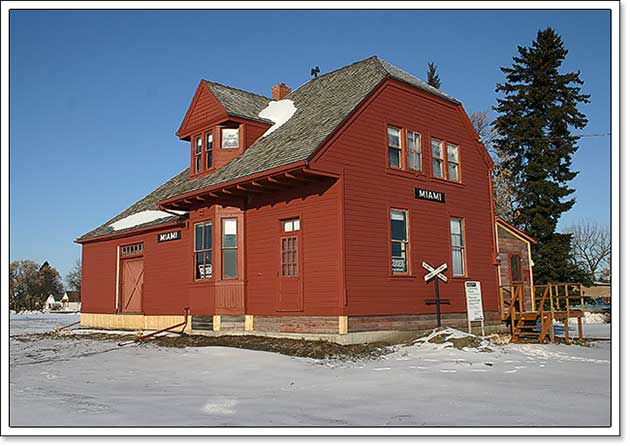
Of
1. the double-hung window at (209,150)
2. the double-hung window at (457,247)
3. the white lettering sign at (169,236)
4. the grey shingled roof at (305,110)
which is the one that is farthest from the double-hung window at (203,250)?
the double-hung window at (457,247)

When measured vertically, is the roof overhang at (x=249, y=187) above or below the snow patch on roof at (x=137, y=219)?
above

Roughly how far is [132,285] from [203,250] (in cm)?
712

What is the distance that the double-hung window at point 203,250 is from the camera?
19.1 m

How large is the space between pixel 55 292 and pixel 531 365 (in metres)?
109

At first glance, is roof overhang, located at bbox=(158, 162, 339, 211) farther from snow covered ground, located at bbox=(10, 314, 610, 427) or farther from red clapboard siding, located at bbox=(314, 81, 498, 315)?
snow covered ground, located at bbox=(10, 314, 610, 427)

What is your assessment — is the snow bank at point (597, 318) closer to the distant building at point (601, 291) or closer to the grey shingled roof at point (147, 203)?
the distant building at point (601, 291)

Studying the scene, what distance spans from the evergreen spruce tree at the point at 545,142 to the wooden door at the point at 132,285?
69.2 feet

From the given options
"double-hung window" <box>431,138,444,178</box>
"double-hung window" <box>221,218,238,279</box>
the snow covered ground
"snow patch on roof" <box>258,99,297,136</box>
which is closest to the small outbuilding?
"double-hung window" <box>431,138,444,178</box>

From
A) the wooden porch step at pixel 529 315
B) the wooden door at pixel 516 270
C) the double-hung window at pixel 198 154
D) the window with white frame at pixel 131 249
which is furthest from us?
the window with white frame at pixel 131 249

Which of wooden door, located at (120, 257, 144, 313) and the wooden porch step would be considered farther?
wooden door, located at (120, 257, 144, 313)

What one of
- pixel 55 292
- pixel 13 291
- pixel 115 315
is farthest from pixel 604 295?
pixel 55 292

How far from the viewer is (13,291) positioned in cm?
7850

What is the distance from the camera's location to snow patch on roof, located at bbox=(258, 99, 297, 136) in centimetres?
2092

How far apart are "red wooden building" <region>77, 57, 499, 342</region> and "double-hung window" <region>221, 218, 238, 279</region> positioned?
4 centimetres
